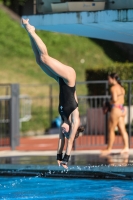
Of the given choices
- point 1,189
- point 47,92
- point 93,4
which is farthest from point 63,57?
point 1,189

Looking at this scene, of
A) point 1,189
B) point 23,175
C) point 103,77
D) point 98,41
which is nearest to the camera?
point 1,189

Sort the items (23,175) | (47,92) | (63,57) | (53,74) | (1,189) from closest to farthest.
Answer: (53,74) → (1,189) → (23,175) → (47,92) → (63,57)

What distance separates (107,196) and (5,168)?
2894mm

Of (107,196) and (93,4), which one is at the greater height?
(93,4)

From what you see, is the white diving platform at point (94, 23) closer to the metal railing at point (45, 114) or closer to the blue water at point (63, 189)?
the metal railing at point (45, 114)

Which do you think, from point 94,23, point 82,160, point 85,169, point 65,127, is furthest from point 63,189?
point 94,23

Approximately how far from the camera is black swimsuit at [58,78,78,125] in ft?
35.2

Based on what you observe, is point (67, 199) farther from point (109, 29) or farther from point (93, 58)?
point (93, 58)

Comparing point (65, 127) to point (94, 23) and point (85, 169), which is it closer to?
point (85, 169)

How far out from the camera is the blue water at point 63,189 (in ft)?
37.2

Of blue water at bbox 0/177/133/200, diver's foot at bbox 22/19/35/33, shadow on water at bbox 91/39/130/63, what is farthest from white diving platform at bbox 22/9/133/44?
shadow on water at bbox 91/39/130/63

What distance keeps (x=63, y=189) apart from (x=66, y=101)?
6.31 feet

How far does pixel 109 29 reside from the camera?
1370cm

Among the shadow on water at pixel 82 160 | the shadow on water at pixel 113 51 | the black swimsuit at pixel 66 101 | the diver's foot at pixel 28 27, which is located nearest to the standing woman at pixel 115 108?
the shadow on water at pixel 82 160
